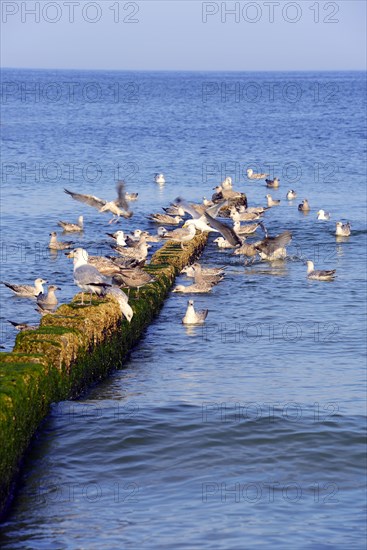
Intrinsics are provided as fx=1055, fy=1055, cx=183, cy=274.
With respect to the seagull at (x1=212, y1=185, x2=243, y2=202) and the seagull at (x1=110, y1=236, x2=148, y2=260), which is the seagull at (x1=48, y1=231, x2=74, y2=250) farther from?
the seagull at (x1=212, y1=185, x2=243, y2=202)

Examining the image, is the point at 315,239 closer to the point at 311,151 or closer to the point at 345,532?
the point at 345,532

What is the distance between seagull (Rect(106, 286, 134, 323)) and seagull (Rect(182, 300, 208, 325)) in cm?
331

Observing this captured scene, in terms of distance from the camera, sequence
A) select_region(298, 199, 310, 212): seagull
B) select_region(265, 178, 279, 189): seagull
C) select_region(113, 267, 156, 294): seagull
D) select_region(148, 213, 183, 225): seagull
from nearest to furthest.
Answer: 1. select_region(113, 267, 156, 294): seagull
2. select_region(148, 213, 183, 225): seagull
3. select_region(298, 199, 310, 212): seagull
4. select_region(265, 178, 279, 189): seagull

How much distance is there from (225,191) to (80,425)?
23.5 metres

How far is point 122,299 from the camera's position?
55.1ft

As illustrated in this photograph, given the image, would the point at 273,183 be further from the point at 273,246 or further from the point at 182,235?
the point at 182,235

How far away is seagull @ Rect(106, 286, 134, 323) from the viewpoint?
54.3 feet

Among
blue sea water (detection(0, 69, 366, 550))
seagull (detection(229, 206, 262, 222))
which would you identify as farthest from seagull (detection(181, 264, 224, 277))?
seagull (detection(229, 206, 262, 222))

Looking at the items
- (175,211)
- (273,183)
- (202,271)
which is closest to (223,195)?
(175,211)

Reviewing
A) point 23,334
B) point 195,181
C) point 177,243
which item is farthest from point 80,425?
point 195,181

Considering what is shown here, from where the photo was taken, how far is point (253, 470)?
42.5 ft

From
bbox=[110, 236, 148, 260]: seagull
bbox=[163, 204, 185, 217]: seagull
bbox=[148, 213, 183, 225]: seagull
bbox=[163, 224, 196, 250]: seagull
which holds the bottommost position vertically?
bbox=[148, 213, 183, 225]: seagull

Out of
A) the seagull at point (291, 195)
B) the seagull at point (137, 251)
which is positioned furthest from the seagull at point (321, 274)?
the seagull at point (291, 195)

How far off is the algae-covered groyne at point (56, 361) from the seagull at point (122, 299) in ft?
0.27
